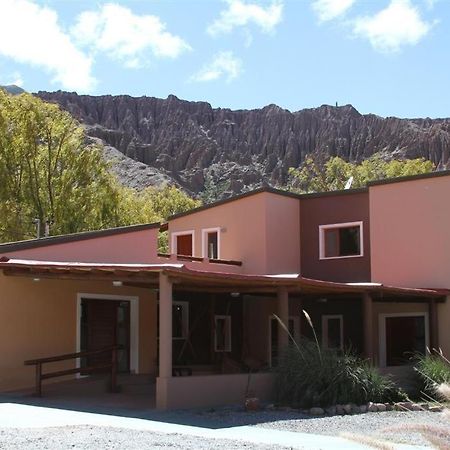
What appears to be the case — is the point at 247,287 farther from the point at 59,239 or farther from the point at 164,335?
the point at 59,239

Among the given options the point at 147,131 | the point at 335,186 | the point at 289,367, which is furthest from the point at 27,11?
the point at 147,131

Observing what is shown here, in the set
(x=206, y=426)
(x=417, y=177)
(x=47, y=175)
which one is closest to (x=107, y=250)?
(x=206, y=426)

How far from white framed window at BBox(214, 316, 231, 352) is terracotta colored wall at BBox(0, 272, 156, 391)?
540 centimetres

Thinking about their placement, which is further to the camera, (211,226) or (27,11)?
(211,226)

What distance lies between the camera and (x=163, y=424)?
12.1 meters

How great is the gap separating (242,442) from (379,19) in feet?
62.4

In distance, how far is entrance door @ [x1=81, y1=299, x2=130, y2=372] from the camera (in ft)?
62.5

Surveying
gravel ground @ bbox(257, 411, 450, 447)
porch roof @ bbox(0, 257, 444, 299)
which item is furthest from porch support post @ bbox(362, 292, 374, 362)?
gravel ground @ bbox(257, 411, 450, 447)

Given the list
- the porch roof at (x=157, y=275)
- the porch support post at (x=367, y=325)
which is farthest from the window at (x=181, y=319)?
the porch support post at (x=367, y=325)

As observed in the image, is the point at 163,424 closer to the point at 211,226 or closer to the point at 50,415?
the point at 50,415

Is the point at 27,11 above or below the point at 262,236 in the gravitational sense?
above

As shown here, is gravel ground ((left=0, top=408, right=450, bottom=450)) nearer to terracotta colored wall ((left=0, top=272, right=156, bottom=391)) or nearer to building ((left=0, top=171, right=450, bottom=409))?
building ((left=0, top=171, right=450, bottom=409))

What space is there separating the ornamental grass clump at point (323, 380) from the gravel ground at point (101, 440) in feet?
15.4

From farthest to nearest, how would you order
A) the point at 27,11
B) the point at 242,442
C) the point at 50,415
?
the point at 27,11, the point at 50,415, the point at 242,442
